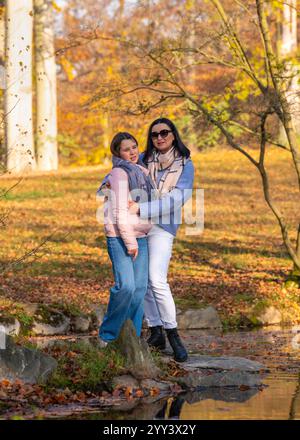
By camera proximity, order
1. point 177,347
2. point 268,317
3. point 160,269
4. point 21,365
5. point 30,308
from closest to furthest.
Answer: point 21,365
point 160,269
point 177,347
point 30,308
point 268,317

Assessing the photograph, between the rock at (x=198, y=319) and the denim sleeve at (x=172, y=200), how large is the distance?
181 inches

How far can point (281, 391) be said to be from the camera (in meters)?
9.00

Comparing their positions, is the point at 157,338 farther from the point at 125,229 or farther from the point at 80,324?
the point at 80,324

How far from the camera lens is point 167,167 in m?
9.62

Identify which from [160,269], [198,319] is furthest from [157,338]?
[198,319]

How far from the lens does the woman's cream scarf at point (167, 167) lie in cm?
956

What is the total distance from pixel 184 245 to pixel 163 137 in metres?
11.3

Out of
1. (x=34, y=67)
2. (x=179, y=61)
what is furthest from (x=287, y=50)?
(x=179, y=61)

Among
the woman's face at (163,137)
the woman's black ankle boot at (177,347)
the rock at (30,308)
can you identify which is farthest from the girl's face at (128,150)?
the rock at (30,308)

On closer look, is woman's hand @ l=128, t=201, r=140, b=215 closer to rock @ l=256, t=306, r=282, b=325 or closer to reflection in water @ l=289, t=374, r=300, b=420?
reflection in water @ l=289, t=374, r=300, b=420

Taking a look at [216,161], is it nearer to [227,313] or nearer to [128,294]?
[227,313]

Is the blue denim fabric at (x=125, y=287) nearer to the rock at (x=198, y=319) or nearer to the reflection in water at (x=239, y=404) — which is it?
the reflection in water at (x=239, y=404)

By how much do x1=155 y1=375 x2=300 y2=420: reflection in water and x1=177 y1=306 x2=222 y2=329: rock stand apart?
440cm
